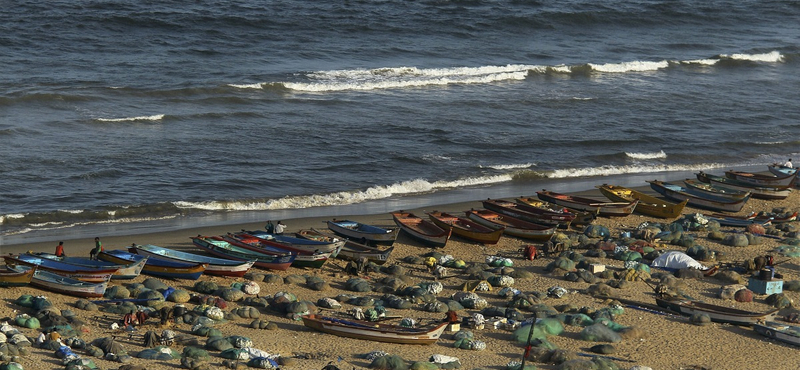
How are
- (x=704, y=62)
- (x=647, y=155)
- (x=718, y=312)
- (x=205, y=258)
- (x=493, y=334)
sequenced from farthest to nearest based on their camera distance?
(x=704, y=62) → (x=647, y=155) → (x=205, y=258) → (x=718, y=312) → (x=493, y=334)

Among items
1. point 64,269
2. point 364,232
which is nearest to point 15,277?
point 64,269

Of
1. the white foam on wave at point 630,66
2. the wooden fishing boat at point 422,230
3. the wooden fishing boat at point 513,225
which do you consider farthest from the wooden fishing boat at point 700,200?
the white foam on wave at point 630,66

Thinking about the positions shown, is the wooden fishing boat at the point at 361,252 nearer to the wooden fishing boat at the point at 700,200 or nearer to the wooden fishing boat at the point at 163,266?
the wooden fishing boat at the point at 163,266

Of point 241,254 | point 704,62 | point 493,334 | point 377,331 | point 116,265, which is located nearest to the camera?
point 377,331

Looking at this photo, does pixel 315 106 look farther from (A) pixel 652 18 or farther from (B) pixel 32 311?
(A) pixel 652 18

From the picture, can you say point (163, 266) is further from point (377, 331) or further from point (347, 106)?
point (347, 106)

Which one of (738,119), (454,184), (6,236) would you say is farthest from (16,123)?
(738,119)
